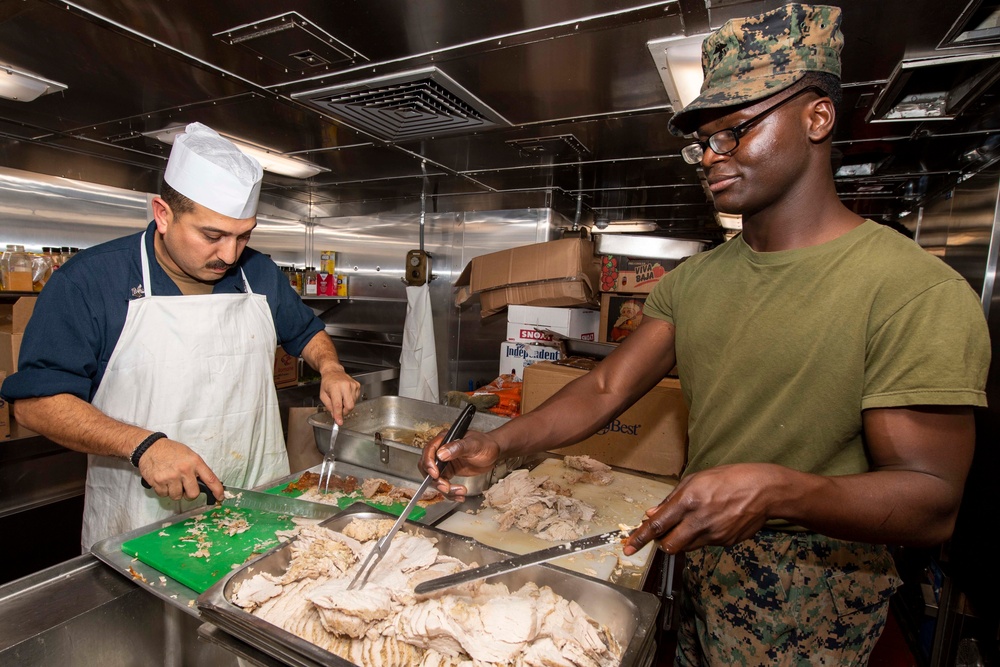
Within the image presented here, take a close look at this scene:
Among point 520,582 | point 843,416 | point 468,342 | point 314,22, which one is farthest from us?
point 468,342

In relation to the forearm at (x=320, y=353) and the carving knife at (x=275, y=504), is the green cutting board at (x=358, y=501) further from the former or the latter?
the forearm at (x=320, y=353)

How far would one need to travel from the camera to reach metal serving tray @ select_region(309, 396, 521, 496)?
2.01 m

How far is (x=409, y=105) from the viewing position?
2.65m

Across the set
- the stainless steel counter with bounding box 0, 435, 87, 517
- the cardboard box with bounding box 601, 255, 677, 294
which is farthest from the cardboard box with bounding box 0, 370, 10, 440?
the cardboard box with bounding box 601, 255, 677, 294

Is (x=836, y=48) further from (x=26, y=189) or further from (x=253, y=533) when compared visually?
(x=26, y=189)

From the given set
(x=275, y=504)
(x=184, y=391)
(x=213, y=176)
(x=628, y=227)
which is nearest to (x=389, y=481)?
(x=275, y=504)

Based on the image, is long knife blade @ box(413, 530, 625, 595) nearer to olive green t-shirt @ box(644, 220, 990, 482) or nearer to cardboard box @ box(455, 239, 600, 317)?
olive green t-shirt @ box(644, 220, 990, 482)

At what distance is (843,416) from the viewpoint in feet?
3.67

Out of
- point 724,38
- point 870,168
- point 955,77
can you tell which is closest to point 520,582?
point 724,38

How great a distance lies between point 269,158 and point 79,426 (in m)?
2.71

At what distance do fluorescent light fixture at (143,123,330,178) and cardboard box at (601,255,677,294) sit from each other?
95.6 inches

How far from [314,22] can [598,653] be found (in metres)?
2.17

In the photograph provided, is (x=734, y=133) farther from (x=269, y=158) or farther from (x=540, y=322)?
(x=269, y=158)

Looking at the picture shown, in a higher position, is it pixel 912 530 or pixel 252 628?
pixel 912 530
